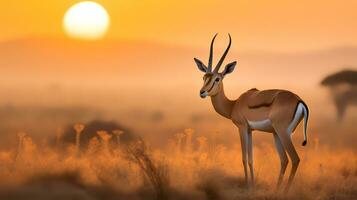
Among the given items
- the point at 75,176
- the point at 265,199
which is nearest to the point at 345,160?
the point at 265,199

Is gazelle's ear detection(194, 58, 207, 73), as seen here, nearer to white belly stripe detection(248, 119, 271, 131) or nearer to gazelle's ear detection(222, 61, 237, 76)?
gazelle's ear detection(222, 61, 237, 76)

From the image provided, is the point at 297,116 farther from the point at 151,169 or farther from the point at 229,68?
the point at 151,169

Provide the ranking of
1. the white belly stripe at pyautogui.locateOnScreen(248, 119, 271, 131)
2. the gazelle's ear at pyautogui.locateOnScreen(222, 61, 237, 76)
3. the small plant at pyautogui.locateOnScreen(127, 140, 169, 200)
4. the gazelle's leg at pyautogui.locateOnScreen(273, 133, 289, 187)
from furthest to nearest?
the gazelle's ear at pyautogui.locateOnScreen(222, 61, 237, 76)
the gazelle's leg at pyautogui.locateOnScreen(273, 133, 289, 187)
the white belly stripe at pyautogui.locateOnScreen(248, 119, 271, 131)
the small plant at pyautogui.locateOnScreen(127, 140, 169, 200)

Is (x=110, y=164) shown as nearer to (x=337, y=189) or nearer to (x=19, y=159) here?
(x=19, y=159)

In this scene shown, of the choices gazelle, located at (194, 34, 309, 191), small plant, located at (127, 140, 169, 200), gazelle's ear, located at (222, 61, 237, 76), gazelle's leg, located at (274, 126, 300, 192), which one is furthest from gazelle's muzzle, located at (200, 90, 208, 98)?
small plant, located at (127, 140, 169, 200)

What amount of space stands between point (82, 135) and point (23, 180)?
46.7 ft

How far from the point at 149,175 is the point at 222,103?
2.52 meters

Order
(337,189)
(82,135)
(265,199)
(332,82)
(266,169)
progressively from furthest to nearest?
(332,82), (82,135), (266,169), (337,189), (265,199)

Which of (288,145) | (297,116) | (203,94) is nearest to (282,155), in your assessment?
(288,145)

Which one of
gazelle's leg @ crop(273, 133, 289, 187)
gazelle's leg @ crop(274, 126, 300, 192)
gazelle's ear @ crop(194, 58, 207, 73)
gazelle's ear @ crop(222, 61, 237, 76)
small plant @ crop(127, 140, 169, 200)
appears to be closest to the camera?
small plant @ crop(127, 140, 169, 200)

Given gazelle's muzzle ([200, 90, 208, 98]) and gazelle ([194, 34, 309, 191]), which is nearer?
gazelle ([194, 34, 309, 191])

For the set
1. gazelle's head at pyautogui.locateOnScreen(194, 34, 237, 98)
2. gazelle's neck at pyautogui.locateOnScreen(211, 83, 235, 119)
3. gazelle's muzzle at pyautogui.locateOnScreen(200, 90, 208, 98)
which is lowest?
gazelle's neck at pyautogui.locateOnScreen(211, 83, 235, 119)

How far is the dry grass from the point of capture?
12.5 meters

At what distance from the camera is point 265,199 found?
12.5 meters
